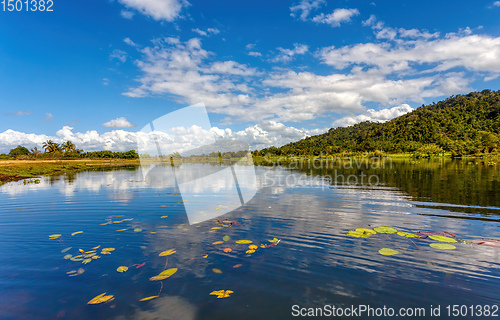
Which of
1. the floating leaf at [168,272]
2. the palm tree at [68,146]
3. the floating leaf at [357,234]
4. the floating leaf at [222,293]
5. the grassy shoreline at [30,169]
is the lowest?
the floating leaf at [222,293]

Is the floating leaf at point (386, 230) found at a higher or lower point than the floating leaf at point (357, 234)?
higher

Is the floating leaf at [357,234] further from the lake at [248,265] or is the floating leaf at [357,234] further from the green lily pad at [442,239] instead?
the green lily pad at [442,239]

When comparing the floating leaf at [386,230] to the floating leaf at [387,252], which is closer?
the floating leaf at [387,252]

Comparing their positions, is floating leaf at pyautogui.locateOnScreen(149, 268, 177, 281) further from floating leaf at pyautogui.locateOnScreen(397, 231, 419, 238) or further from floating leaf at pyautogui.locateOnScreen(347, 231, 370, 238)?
floating leaf at pyautogui.locateOnScreen(397, 231, 419, 238)

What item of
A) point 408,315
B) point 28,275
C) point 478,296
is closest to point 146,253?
point 28,275

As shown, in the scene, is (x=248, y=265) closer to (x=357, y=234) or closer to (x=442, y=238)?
(x=357, y=234)

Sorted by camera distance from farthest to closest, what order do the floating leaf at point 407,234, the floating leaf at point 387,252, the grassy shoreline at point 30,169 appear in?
the grassy shoreline at point 30,169 → the floating leaf at point 407,234 → the floating leaf at point 387,252

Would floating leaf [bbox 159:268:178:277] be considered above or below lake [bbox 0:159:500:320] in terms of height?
above

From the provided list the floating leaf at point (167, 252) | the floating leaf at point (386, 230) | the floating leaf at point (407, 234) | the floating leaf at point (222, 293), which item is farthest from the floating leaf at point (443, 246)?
the floating leaf at point (167, 252)

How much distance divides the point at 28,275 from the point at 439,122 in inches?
9925

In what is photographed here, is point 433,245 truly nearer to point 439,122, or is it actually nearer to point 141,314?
point 141,314

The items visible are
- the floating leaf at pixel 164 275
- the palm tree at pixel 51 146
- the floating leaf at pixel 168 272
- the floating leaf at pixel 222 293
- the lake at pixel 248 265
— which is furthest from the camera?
the palm tree at pixel 51 146

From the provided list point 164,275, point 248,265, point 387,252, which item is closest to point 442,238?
point 387,252

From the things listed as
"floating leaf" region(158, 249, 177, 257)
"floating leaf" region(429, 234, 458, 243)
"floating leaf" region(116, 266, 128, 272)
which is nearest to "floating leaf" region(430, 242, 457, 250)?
"floating leaf" region(429, 234, 458, 243)
